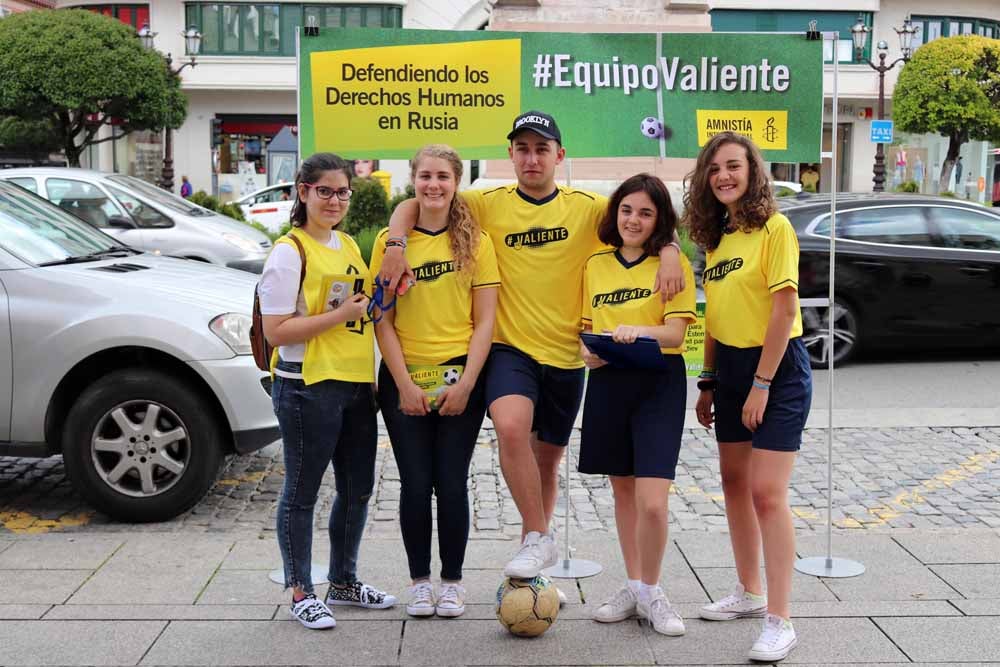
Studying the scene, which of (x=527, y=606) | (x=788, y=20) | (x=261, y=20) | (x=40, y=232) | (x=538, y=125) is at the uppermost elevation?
(x=788, y=20)

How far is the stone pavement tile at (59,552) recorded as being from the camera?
213 inches

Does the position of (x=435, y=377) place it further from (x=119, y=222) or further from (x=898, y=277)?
(x=119, y=222)

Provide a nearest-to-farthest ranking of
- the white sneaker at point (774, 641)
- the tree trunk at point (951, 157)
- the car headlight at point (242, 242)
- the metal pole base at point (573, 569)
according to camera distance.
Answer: the white sneaker at point (774, 641), the metal pole base at point (573, 569), the car headlight at point (242, 242), the tree trunk at point (951, 157)

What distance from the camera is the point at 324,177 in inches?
178

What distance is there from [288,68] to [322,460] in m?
42.7

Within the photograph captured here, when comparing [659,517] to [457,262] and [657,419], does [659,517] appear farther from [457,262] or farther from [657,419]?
[457,262]

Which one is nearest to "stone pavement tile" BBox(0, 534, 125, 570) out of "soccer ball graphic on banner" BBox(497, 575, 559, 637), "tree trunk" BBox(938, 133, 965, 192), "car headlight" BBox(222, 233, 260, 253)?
"soccer ball graphic on banner" BBox(497, 575, 559, 637)

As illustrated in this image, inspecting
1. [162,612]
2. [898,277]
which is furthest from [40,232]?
[898,277]

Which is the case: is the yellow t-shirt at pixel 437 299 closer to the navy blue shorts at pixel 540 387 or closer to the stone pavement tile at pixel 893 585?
the navy blue shorts at pixel 540 387

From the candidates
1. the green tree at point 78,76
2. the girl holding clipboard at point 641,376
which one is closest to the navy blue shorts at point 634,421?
the girl holding clipboard at point 641,376

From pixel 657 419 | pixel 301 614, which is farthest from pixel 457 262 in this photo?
pixel 301 614

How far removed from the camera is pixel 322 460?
4578 millimetres

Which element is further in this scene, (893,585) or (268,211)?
(268,211)

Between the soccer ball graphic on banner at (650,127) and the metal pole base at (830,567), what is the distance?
2.30m
